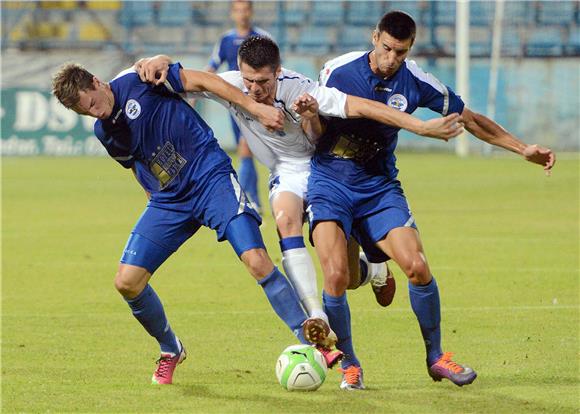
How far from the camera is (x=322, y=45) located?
37688 millimetres

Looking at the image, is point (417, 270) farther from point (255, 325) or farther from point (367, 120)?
point (255, 325)

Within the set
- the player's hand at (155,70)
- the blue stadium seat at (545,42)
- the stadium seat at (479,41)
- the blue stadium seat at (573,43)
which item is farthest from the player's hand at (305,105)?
the stadium seat at (479,41)

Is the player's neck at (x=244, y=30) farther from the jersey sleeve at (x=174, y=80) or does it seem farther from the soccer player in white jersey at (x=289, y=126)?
the jersey sleeve at (x=174, y=80)

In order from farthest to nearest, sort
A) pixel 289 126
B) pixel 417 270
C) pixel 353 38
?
1. pixel 353 38
2. pixel 289 126
3. pixel 417 270

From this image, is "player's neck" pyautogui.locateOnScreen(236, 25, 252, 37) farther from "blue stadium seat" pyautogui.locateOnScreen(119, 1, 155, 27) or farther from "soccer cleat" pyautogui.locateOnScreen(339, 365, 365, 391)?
"blue stadium seat" pyautogui.locateOnScreen(119, 1, 155, 27)

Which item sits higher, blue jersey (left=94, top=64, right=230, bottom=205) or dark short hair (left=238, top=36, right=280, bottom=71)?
dark short hair (left=238, top=36, right=280, bottom=71)

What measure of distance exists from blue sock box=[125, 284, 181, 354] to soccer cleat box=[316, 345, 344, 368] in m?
1.19

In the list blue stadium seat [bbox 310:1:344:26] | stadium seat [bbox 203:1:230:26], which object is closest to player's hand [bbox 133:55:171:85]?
blue stadium seat [bbox 310:1:344:26]

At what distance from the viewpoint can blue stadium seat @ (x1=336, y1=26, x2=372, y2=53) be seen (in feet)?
123

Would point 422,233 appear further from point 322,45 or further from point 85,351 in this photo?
point 322,45

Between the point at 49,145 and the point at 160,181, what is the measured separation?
1052 inches

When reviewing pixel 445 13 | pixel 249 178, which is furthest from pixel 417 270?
pixel 445 13

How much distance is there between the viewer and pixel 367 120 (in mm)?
7742

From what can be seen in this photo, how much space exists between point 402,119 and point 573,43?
31223 mm
